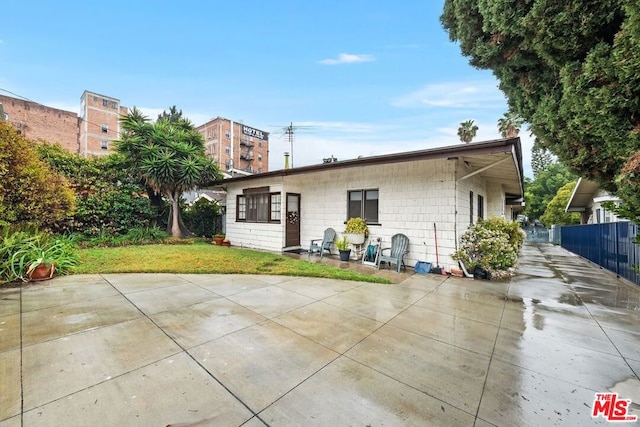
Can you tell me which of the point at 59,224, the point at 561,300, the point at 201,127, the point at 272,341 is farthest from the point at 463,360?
the point at 201,127

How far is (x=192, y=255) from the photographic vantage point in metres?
7.50

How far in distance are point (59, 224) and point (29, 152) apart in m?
4.01

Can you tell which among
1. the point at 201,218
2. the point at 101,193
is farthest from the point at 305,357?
the point at 201,218

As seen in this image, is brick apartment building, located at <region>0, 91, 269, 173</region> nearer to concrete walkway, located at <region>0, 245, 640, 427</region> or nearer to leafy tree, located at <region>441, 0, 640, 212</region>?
concrete walkway, located at <region>0, 245, 640, 427</region>

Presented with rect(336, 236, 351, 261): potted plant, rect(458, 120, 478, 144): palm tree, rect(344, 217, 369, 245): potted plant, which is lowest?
rect(336, 236, 351, 261): potted plant

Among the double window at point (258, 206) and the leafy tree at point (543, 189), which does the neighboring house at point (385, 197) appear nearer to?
the double window at point (258, 206)

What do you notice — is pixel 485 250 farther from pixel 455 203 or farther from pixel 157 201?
pixel 157 201

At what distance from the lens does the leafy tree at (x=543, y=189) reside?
102ft

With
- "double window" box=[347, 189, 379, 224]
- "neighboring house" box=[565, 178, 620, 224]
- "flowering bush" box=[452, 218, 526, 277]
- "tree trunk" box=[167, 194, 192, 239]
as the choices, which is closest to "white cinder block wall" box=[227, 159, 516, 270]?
"double window" box=[347, 189, 379, 224]

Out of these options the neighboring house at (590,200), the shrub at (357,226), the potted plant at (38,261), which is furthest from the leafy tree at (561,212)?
the potted plant at (38,261)

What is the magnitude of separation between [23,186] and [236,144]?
4665 centimetres

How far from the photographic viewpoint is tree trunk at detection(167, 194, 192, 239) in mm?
11078

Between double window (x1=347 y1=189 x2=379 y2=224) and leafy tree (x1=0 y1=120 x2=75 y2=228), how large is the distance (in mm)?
7863

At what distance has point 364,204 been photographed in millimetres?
8016
